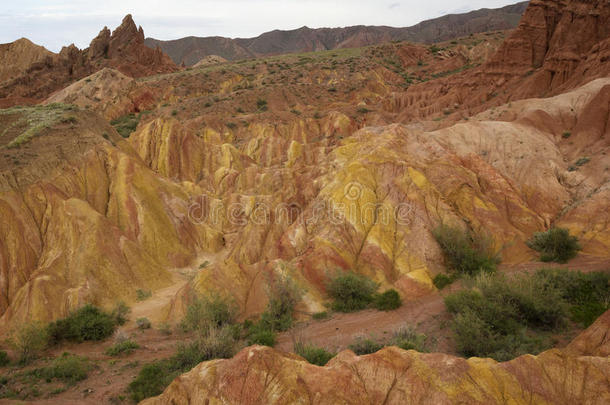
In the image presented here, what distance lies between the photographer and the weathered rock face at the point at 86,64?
77844mm

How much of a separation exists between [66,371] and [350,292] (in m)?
11.2

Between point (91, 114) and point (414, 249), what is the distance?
25.8 metres

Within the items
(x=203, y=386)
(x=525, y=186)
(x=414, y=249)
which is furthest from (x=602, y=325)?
(x=525, y=186)

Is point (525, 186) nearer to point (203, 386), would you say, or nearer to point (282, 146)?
point (203, 386)

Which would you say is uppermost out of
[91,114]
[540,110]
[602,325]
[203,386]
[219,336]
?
[91,114]

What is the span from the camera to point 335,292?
56.9 ft

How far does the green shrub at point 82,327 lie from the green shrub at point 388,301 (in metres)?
11.9

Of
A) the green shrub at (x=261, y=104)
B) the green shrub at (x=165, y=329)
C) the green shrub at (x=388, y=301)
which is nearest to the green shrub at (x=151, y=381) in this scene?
the green shrub at (x=165, y=329)

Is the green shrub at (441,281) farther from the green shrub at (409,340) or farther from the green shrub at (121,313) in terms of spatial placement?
the green shrub at (121,313)

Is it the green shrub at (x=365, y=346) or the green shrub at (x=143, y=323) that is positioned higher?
the green shrub at (x=365, y=346)

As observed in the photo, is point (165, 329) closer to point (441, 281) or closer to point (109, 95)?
point (441, 281)

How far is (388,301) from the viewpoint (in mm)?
16688

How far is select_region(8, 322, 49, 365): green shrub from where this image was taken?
13.7m

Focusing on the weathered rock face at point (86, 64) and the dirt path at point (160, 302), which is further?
the weathered rock face at point (86, 64)
